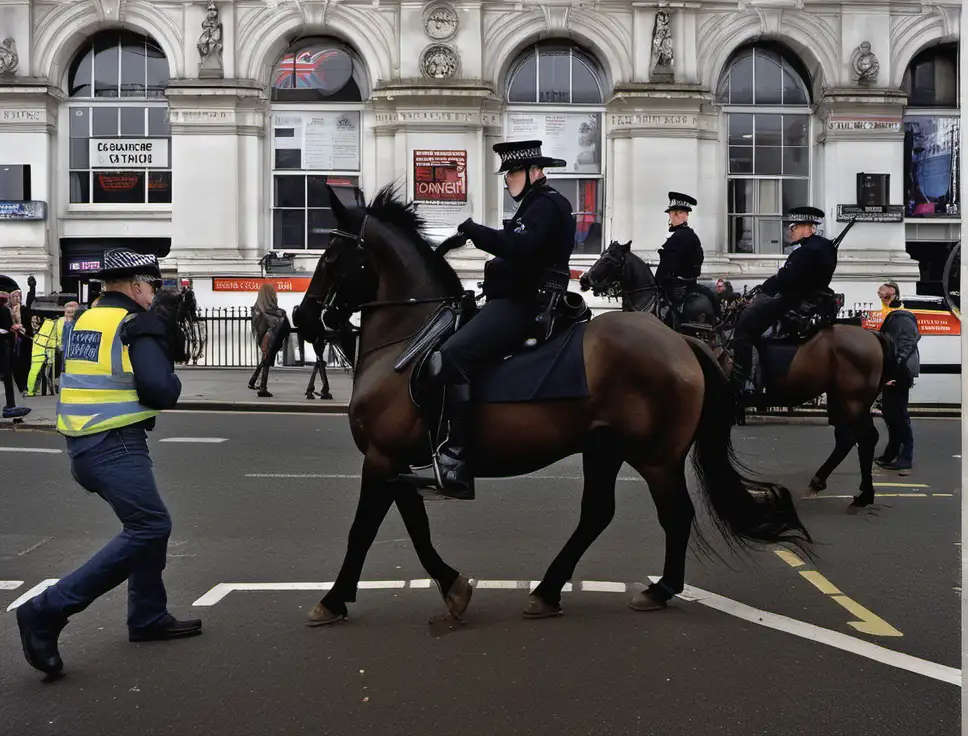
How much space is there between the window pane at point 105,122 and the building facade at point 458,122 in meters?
0.06

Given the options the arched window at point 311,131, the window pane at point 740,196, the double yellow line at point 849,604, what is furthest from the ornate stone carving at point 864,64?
the double yellow line at point 849,604

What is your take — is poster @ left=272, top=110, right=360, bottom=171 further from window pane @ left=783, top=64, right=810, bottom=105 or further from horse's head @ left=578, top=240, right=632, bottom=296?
horse's head @ left=578, top=240, right=632, bottom=296

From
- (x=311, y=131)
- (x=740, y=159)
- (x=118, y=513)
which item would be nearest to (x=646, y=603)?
(x=118, y=513)

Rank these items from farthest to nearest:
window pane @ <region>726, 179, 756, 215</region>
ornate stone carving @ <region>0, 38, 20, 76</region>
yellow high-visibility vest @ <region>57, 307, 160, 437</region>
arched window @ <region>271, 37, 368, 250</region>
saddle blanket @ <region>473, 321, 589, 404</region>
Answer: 1. window pane @ <region>726, 179, 756, 215</region>
2. arched window @ <region>271, 37, 368, 250</region>
3. ornate stone carving @ <region>0, 38, 20, 76</region>
4. saddle blanket @ <region>473, 321, 589, 404</region>
5. yellow high-visibility vest @ <region>57, 307, 160, 437</region>

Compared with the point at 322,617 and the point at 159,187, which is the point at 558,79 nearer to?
the point at 159,187

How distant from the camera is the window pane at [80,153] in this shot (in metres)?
28.8

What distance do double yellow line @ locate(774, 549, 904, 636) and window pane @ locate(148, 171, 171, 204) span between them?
2448 centimetres

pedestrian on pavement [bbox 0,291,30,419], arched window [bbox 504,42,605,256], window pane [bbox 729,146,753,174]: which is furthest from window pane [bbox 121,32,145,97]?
window pane [bbox 729,146,753,174]

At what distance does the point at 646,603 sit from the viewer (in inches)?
246

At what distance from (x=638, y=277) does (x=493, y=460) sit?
824 cm

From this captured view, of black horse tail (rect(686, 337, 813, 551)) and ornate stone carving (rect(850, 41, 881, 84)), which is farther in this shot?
ornate stone carving (rect(850, 41, 881, 84))

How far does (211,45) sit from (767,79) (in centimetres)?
1453

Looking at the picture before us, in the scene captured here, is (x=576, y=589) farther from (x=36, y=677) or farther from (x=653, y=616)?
(x=36, y=677)

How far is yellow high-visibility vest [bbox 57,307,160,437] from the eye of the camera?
5312mm
